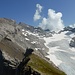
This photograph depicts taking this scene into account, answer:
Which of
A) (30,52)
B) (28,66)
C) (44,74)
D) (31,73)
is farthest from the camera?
(30,52)

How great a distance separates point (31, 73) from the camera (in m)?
79.7

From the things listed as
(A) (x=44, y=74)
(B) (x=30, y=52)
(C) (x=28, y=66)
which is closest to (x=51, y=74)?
(A) (x=44, y=74)

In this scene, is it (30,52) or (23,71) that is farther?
(30,52)

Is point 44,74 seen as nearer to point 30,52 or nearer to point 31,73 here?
point 31,73

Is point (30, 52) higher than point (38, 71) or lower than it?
higher

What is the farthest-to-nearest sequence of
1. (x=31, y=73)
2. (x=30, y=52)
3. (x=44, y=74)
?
1. (x=30, y=52)
2. (x=31, y=73)
3. (x=44, y=74)

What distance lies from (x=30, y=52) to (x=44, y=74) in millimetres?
48677

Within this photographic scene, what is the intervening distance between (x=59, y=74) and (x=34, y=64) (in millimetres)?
11342

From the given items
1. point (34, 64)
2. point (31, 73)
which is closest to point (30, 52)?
point (34, 64)

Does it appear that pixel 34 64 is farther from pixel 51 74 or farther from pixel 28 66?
pixel 51 74

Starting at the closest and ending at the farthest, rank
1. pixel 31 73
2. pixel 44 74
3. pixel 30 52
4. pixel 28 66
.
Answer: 1. pixel 44 74
2. pixel 31 73
3. pixel 28 66
4. pixel 30 52

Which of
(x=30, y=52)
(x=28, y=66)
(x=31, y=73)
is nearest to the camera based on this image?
(x=31, y=73)

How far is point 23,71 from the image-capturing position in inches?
3393

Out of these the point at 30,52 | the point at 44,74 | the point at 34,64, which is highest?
the point at 30,52
